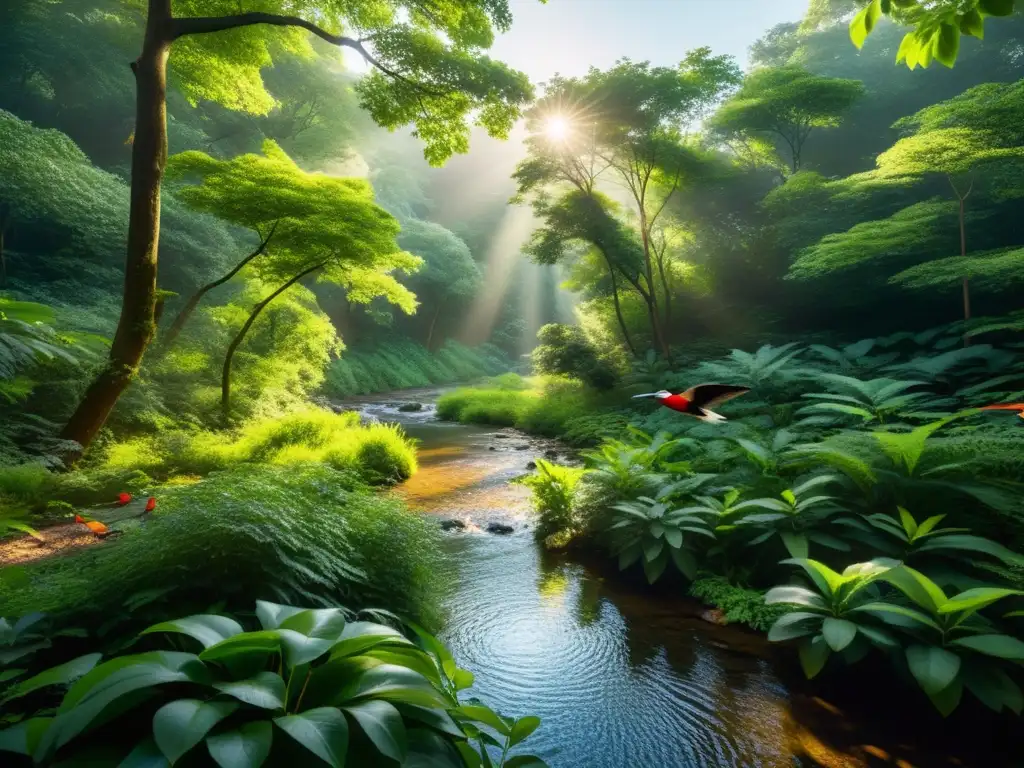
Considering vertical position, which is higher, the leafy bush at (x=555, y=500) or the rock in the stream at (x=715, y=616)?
the leafy bush at (x=555, y=500)

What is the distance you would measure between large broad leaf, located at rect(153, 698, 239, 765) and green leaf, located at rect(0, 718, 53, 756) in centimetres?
34

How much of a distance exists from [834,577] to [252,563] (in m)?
3.24

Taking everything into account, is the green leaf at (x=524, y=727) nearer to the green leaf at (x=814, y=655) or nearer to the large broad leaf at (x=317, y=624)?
the large broad leaf at (x=317, y=624)

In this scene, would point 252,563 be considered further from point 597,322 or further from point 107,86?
point 107,86

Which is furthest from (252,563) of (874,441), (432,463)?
(432,463)

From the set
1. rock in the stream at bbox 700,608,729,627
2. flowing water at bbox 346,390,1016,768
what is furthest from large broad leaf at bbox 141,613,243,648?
rock in the stream at bbox 700,608,729,627

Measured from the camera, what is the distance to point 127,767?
41.9 inches

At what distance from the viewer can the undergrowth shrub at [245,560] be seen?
2238 mm

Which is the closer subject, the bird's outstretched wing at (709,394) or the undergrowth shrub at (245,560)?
the bird's outstretched wing at (709,394)

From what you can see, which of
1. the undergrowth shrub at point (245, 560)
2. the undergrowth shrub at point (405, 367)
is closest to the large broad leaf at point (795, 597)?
the undergrowth shrub at point (245, 560)

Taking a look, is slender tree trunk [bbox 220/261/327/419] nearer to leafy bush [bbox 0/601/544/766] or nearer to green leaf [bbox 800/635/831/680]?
leafy bush [bbox 0/601/544/766]

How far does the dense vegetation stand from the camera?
1.65m

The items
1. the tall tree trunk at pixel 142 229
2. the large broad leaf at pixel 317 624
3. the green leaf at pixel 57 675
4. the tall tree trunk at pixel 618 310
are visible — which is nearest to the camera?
the green leaf at pixel 57 675

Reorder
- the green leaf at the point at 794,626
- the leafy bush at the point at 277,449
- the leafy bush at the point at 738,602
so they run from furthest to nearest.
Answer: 1. the leafy bush at the point at 277,449
2. the leafy bush at the point at 738,602
3. the green leaf at the point at 794,626
